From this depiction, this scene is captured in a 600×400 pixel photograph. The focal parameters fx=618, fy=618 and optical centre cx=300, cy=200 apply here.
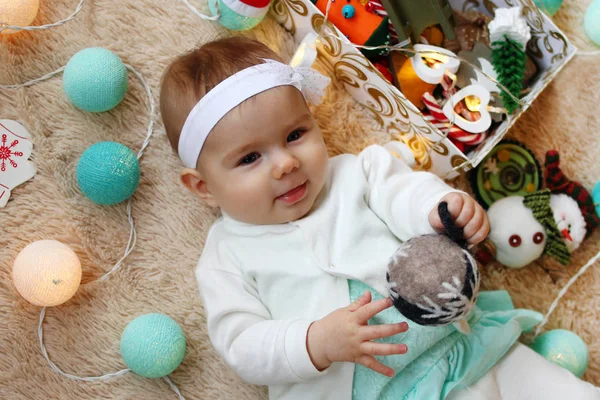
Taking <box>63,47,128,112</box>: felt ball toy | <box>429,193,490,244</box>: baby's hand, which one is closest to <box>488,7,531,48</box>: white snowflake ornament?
<box>429,193,490,244</box>: baby's hand

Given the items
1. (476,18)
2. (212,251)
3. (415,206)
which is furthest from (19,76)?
(476,18)

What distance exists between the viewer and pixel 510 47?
1.36 meters

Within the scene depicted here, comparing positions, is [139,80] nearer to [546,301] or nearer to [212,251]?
[212,251]

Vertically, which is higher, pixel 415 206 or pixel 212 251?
pixel 415 206

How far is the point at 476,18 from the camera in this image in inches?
56.5

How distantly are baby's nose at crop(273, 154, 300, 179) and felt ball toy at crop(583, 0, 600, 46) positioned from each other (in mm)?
804

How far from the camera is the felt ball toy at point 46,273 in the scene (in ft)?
3.84

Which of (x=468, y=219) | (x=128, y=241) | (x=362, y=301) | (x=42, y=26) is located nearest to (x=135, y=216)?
(x=128, y=241)

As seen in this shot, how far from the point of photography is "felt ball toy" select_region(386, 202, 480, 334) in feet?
2.85

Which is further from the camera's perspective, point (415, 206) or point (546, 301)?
point (546, 301)

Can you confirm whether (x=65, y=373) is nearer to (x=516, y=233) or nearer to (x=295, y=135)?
Result: (x=295, y=135)

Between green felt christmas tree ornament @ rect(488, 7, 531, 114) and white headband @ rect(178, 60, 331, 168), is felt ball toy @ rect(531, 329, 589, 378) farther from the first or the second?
white headband @ rect(178, 60, 331, 168)

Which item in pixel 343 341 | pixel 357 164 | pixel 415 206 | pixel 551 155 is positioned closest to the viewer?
pixel 343 341

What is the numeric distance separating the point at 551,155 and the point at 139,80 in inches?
36.6
